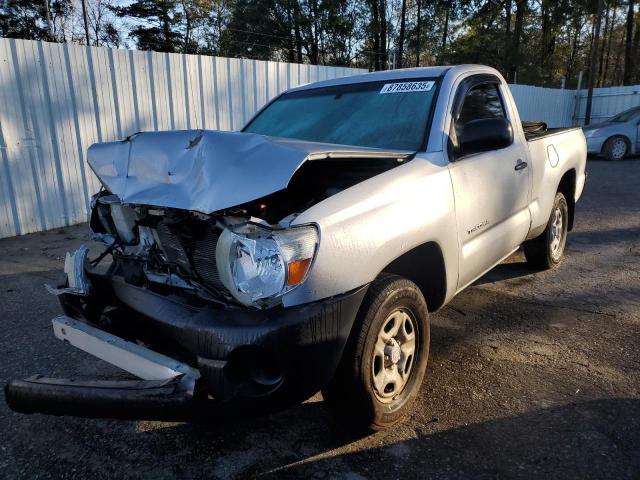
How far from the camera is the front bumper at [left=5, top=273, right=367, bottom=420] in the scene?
187cm

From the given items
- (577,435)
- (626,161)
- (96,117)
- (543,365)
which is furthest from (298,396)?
(626,161)

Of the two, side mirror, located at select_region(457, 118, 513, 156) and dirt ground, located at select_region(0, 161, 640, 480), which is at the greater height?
side mirror, located at select_region(457, 118, 513, 156)

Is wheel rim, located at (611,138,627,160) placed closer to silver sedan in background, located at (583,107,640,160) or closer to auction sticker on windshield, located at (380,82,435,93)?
silver sedan in background, located at (583,107,640,160)

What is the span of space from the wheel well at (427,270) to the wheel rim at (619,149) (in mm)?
14027

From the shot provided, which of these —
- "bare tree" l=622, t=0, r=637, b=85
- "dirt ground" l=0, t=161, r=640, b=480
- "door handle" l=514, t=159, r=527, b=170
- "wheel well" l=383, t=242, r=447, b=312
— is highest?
"bare tree" l=622, t=0, r=637, b=85

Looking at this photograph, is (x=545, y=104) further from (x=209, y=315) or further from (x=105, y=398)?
(x=105, y=398)

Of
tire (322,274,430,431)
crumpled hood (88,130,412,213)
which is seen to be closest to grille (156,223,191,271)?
crumpled hood (88,130,412,213)

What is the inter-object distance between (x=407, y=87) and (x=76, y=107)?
5857 mm

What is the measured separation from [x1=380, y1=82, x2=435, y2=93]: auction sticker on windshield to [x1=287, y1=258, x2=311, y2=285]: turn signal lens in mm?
1848

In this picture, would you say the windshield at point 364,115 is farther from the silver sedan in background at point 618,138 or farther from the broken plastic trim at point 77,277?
the silver sedan in background at point 618,138

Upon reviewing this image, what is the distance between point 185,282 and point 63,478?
1.05 m

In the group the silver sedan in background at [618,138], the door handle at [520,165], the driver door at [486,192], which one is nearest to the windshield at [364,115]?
the driver door at [486,192]

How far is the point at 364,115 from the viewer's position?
3.32 m

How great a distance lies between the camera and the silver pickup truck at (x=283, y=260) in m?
1.93
